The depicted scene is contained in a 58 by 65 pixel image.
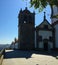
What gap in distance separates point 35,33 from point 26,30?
287cm

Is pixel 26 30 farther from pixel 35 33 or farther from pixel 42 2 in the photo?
pixel 42 2

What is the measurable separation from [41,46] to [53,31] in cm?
538

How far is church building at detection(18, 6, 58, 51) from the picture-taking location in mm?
49969

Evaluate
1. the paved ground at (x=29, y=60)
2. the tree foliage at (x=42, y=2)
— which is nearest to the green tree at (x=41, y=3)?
the tree foliage at (x=42, y=2)

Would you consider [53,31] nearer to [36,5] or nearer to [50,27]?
[50,27]

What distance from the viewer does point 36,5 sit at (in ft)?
42.1

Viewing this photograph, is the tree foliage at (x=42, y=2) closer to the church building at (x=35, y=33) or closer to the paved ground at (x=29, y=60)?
the paved ground at (x=29, y=60)

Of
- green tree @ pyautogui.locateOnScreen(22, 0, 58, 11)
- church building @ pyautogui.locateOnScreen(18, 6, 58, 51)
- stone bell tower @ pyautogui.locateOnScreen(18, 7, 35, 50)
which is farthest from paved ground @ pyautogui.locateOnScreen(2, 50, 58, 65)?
stone bell tower @ pyautogui.locateOnScreen(18, 7, 35, 50)

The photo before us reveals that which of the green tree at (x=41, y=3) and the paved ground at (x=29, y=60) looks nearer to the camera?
the green tree at (x=41, y=3)

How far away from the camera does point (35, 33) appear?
51.2m

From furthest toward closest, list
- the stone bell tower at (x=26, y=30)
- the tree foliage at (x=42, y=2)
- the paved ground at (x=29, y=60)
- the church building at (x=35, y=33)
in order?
1. the stone bell tower at (x=26, y=30)
2. the church building at (x=35, y=33)
3. the paved ground at (x=29, y=60)
4. the tree foliage at (x=42, y=2)

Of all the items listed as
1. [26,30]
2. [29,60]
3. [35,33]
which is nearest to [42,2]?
[29,60]

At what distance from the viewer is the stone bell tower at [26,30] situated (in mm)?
51781

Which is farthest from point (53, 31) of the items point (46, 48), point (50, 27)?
point (46, 48)
